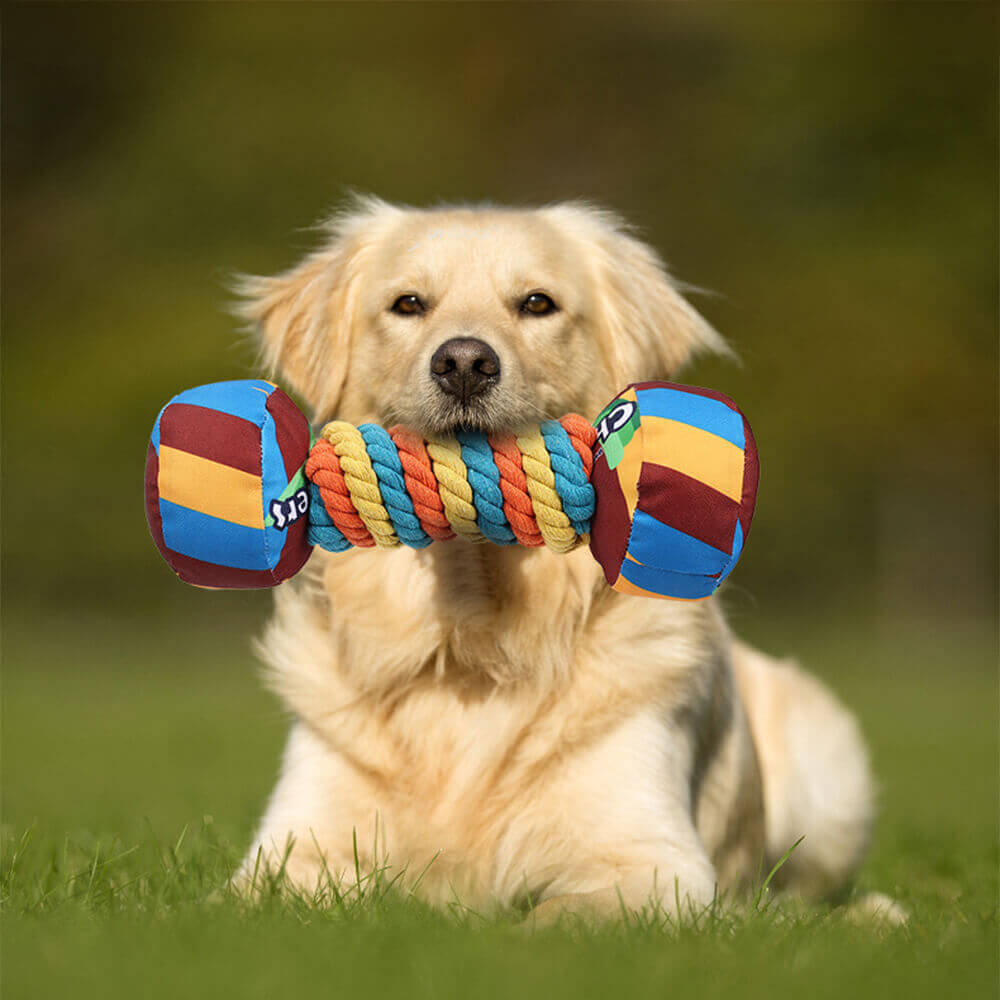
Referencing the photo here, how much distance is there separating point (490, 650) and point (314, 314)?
3.83 ft

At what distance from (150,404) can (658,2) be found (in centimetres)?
1280

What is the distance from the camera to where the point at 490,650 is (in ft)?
11.8

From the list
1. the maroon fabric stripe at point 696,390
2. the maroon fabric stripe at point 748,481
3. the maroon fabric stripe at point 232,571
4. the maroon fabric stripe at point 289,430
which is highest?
the maroon fabric stripe at point 696,390

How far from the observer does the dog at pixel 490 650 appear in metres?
3.34

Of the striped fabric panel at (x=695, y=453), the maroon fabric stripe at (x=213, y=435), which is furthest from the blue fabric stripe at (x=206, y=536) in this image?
the striped fabric panel at (x=695, y=453)

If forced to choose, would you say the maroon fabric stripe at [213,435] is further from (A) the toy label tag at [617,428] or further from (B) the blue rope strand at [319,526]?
(A) the toy label tag at [617,428]

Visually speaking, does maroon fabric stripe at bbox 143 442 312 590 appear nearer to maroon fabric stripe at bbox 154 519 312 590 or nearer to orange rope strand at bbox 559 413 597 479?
maroon fabric stripe at bbox 154 519 312 590

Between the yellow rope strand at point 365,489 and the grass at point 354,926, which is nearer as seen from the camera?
the grass at point 354,926

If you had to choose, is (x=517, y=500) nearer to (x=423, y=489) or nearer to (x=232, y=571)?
(x=423, y=489)

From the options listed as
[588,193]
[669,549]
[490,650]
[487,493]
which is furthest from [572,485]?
[588,193]

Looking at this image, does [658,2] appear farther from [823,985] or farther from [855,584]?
[823,985]

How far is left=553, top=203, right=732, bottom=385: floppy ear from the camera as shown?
393cm

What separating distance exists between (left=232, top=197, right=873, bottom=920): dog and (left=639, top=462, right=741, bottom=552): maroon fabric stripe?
0.57m

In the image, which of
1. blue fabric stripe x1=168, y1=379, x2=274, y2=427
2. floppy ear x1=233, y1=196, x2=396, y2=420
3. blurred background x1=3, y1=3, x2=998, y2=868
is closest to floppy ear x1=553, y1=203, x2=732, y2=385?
floppy ear x1=233, y1=196, x2=396, y2=420
